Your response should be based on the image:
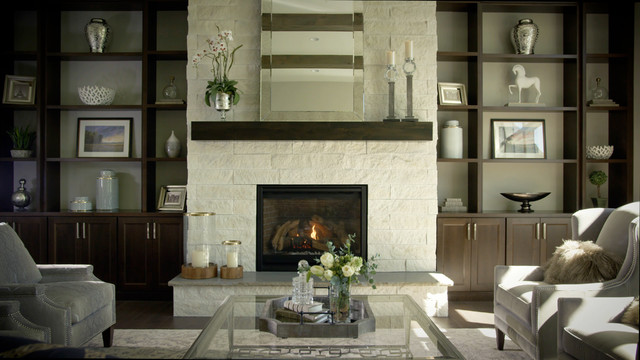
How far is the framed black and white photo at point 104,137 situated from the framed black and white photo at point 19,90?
1.63 feet

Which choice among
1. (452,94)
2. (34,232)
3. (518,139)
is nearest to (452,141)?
(452,94)

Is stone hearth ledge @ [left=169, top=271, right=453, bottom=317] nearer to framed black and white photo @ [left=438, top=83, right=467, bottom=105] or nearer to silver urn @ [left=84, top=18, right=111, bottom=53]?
framed black and white photo @ [left=438, top=83, right=467, bottom=105]

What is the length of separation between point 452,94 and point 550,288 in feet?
8.92

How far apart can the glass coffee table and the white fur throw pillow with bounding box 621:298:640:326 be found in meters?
0.93

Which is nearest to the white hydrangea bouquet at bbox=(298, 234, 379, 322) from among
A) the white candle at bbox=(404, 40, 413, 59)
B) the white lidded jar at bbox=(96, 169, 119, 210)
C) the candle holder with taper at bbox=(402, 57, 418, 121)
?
the candle holder with taper at bbox=(402, 57, 418, 121)

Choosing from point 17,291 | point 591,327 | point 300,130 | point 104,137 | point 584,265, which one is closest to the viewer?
point 591,327

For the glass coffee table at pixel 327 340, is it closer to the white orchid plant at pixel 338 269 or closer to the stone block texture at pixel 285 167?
the white orchid plant at pixel 338 269

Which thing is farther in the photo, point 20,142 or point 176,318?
point 20,142

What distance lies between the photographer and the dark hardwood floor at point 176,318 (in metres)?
4.15

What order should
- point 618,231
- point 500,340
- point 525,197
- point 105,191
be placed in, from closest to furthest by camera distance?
point 618,231, point 500,340, point 525,197, point 105,191

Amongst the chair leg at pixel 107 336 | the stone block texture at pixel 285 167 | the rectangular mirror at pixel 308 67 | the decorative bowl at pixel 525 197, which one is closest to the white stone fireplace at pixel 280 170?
the stone block texture at pixel 285 167

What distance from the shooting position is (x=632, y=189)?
16.5 feet

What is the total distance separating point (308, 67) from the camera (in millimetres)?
4641

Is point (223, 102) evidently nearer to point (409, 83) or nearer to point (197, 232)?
point (197, 232)
